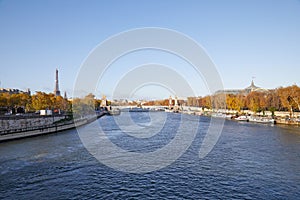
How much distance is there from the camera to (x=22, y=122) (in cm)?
2228

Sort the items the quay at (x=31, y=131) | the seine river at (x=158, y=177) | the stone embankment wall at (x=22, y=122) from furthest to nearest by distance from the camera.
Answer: the stone embankment wall at (x=22, y=122), the quay at (x=31, y=131), the seine river at (x=158, y=177)

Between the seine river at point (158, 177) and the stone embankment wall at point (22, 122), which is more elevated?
the stone embankment wall at point (22, 122)

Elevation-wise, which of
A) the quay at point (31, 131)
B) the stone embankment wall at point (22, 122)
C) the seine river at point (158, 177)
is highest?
the stone embankment wall at point (22, 122)

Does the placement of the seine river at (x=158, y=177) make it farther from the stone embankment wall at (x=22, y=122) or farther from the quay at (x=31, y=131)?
the stone embankment wall at (x=22, y=122)

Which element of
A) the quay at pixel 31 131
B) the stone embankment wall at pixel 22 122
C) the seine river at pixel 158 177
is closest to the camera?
the seine river at pixel 158 177

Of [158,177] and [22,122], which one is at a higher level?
[22,122]

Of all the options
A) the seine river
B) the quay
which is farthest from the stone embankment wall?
the seine river

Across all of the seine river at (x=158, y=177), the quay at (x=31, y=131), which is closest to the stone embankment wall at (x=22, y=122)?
the quay at (x=31, y=131)

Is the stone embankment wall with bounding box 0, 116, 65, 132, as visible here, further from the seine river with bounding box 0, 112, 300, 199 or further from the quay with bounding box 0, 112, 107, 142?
the seine river with bounding box 0, 112, 300, 199

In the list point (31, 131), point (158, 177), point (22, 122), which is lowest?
point (158, 177)

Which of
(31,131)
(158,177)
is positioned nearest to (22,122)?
(31,131)

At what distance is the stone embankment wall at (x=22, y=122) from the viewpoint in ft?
64.9

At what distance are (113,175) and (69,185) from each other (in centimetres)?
189

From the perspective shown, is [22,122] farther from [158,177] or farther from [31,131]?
[158,177]
